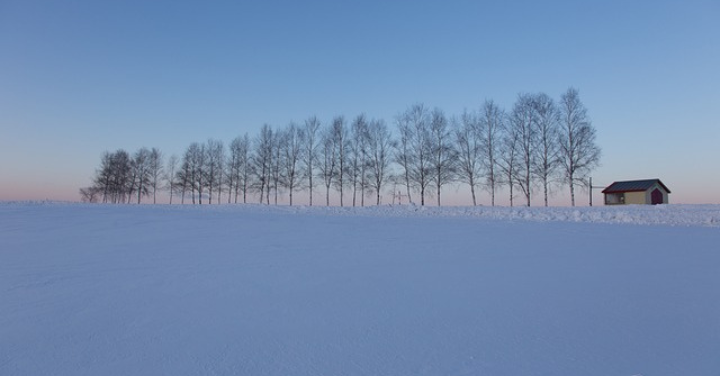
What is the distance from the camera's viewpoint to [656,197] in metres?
33.3

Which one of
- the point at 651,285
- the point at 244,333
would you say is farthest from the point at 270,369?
the point at 651,285

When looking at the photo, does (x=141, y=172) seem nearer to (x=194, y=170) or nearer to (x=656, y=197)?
(x=194, y=170)

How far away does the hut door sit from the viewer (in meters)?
32.9

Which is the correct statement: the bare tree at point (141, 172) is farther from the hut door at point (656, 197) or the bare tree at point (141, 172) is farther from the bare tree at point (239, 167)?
the hut door at point (656, 197)

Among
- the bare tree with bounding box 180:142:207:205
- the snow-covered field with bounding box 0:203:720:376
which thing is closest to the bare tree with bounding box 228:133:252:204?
the bare tree with bounding box 180:142:207:205

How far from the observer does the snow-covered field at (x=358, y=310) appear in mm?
2533

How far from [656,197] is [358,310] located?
39.9m

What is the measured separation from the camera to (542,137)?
95.5 feet

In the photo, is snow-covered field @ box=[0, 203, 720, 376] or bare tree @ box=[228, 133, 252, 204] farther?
bare tree @ box=[228, 133, 252, 204]

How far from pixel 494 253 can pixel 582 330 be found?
3415 millimetres

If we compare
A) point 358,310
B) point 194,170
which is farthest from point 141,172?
point 358,310

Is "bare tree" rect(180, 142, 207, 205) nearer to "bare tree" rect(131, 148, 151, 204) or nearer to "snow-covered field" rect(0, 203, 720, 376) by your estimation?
"bare tree" rect(131, 148, 151, 204)

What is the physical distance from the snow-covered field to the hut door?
1290 inches

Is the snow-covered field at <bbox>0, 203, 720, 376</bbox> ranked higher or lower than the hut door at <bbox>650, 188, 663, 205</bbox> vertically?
lower
